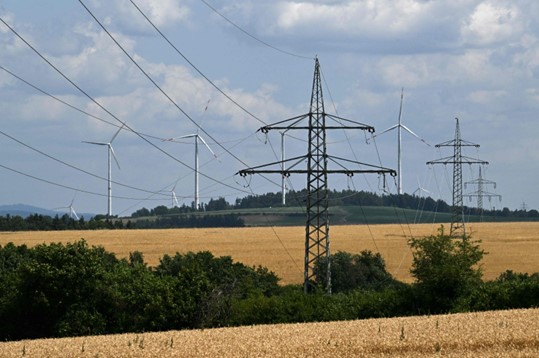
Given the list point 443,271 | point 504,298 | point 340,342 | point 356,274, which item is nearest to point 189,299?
point 443,271

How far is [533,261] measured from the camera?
154000mm

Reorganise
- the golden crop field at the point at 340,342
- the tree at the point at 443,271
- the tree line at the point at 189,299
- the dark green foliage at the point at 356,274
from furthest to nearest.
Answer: the dark green foliage at the point at 356,274, the tree at the point at 443,271, the tree line at the point at 189,299, the golden crop field at the point at 340,342

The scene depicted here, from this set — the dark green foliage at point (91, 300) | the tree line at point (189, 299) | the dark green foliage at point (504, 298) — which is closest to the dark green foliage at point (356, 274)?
the tree line at point (189, 299)

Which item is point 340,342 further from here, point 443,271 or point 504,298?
point 443,271

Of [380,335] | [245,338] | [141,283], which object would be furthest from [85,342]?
[141,283]

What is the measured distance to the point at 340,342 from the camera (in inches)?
1841

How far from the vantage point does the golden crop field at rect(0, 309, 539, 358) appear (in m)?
44.0

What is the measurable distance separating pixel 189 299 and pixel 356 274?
3757 centimetres

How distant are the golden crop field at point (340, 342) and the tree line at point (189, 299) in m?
16.6

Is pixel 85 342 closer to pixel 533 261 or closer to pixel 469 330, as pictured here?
pixel 469 330

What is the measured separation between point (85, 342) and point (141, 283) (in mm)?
25598

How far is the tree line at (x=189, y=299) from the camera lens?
73062 millimetres

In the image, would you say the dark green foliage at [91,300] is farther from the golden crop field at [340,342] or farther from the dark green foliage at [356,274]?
the dark green foliage at [356,274]

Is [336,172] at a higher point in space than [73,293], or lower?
higher
